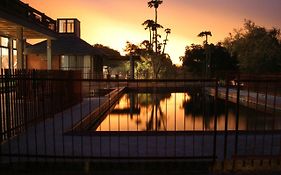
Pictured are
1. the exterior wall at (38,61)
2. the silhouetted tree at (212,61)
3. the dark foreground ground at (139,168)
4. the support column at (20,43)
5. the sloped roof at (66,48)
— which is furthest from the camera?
the silhouetted tree at (212,61)

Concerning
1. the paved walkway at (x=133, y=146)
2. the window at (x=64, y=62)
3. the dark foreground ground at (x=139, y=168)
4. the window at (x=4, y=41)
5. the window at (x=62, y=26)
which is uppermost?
the window at (x=62, y=26)

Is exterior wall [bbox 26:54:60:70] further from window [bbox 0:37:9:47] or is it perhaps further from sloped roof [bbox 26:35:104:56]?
window [bbox 0:37:9:47]

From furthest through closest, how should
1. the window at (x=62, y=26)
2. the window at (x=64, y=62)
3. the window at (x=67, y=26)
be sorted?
1. the window at (x=62, y=26)
2. the window at (x=67, y=26)
3. the window at (x=64, y=62)

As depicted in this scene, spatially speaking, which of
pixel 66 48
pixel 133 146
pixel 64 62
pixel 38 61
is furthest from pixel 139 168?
pixel 38 61

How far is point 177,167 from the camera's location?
626 centimetres

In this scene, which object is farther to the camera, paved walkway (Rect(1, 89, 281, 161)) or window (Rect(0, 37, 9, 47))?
window (Rect(0, 37, 9, 47))

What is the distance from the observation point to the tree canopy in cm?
4553

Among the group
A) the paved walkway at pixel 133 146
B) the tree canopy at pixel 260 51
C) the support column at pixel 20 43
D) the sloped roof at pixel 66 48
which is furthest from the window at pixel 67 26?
the paved walkway at pixel 133 146

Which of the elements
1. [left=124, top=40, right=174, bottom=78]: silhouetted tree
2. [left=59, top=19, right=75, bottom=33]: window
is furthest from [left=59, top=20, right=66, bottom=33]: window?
[left=124, top=40, right=174, bottom=78]: silhouetted tree

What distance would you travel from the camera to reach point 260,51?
47.7 metres

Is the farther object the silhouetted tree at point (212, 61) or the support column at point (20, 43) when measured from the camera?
the silhouetted tree at point (212, 61)

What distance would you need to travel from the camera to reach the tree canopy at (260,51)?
4553 centimetres

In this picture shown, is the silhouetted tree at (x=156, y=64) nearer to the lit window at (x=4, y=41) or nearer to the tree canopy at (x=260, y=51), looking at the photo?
the tree canopy at (x=260, y=51)

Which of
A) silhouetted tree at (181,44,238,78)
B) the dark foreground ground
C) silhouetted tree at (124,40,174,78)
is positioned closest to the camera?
the dark foreground ground
